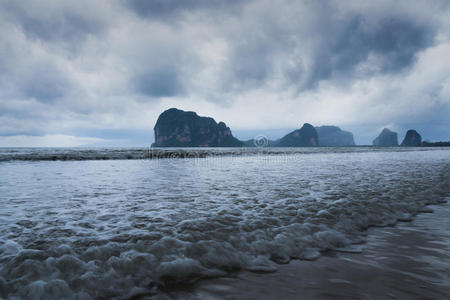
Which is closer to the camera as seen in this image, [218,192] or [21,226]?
[21,226]

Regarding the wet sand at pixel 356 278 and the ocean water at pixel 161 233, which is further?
the ocean water at pixel 161 233

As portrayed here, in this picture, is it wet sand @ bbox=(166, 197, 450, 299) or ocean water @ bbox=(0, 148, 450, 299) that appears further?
ocean water @ bbox=(0, 148, 450, 299)

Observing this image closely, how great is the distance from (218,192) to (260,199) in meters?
1.84

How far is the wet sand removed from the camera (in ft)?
9.29

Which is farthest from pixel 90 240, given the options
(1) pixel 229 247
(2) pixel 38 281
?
(1) pixel 229 247

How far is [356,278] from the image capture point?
3.17 meters

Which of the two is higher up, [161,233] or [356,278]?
[161,233]

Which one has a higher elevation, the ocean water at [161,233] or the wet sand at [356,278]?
the ocean water at [161,233]

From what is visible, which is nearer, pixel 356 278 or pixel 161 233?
pixel 356 278

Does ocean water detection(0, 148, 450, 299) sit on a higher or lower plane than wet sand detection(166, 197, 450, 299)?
higher

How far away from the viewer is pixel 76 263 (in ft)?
10.8

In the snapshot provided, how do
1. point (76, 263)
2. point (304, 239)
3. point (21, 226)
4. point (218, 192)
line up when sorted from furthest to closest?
point (218, 192) < point (21, 226) < point (304, 239) < point (76, 263)

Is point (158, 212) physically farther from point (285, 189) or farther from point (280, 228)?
point (285, 189)

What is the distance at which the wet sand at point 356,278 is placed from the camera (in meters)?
2.83
